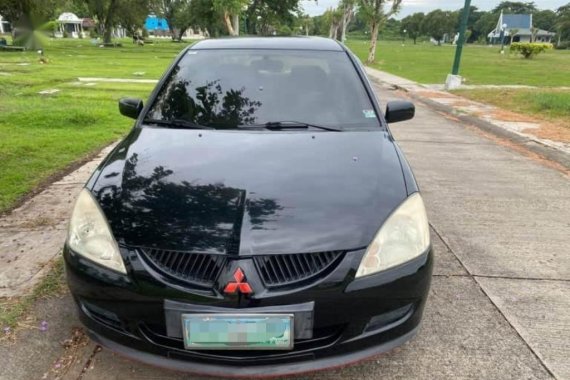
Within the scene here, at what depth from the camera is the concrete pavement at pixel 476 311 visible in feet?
7.76

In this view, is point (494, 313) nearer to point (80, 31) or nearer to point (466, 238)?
point (466, 238)

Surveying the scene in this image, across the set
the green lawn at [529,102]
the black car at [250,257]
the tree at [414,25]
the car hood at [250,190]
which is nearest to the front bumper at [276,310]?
the black car at [250,257]

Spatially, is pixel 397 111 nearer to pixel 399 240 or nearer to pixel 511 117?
pixel 399 240

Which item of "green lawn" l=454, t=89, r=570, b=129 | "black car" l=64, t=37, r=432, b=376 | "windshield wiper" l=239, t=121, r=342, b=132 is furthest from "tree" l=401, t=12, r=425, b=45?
"black car" l=64, t=37, r=432, b=376

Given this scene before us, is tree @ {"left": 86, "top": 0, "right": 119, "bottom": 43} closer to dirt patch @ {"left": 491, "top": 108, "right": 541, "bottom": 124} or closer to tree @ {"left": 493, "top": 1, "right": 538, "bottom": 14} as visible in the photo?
dirt patch @ {"left": 491, "top": 108, "right": 541, "bottom": 124}

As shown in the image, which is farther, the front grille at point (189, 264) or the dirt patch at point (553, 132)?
the dirt patch at point (553, 132)

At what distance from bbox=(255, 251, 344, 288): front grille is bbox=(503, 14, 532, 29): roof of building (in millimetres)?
103076

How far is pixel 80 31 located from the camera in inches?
3361

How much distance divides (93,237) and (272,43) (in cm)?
216

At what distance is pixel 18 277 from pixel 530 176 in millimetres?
5525

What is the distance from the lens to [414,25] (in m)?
113

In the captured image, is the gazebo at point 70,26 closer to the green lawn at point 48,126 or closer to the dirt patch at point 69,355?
the green lawn at point 48,126

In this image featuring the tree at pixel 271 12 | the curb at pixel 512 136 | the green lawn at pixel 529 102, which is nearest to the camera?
the curb at pixel 512 136

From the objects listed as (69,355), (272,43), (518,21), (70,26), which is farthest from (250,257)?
(518,21)
